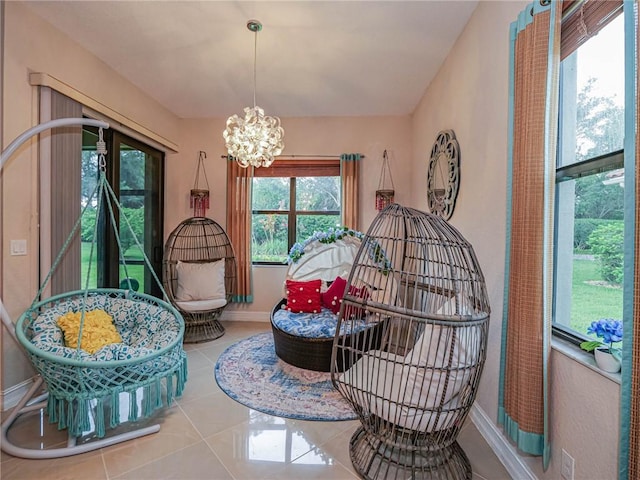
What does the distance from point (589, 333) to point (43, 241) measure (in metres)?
3.64

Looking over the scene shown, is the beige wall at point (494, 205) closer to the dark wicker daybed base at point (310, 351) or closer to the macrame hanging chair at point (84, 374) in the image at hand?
the dark wicker daybed base at point (310, 351)

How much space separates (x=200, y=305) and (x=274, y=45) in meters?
2.93

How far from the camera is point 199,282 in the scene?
12.3 ft

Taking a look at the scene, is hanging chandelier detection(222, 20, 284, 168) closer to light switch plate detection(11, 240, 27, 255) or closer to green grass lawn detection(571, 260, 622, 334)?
light switch plate detection(11, 240, 27, 255)

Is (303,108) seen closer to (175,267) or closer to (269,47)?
(269,47)

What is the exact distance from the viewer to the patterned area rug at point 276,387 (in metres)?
2.19

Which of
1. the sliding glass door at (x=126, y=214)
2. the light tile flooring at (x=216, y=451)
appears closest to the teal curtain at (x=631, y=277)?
the light tile flooring at (x=216, y=451)

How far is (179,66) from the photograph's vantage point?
2.98 metres

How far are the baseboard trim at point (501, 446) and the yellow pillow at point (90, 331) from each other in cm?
275

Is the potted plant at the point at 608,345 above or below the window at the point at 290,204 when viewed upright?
below

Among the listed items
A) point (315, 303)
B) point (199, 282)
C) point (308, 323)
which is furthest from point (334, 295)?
point (199, 282)

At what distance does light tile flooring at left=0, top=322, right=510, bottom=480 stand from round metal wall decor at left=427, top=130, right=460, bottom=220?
5.97 feet

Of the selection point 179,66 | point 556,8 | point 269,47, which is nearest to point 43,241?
point 179,66

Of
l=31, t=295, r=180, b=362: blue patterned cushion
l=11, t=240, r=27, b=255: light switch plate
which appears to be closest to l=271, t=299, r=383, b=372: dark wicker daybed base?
l=31, t=295, r=180, b=362: blue patterned cushion
